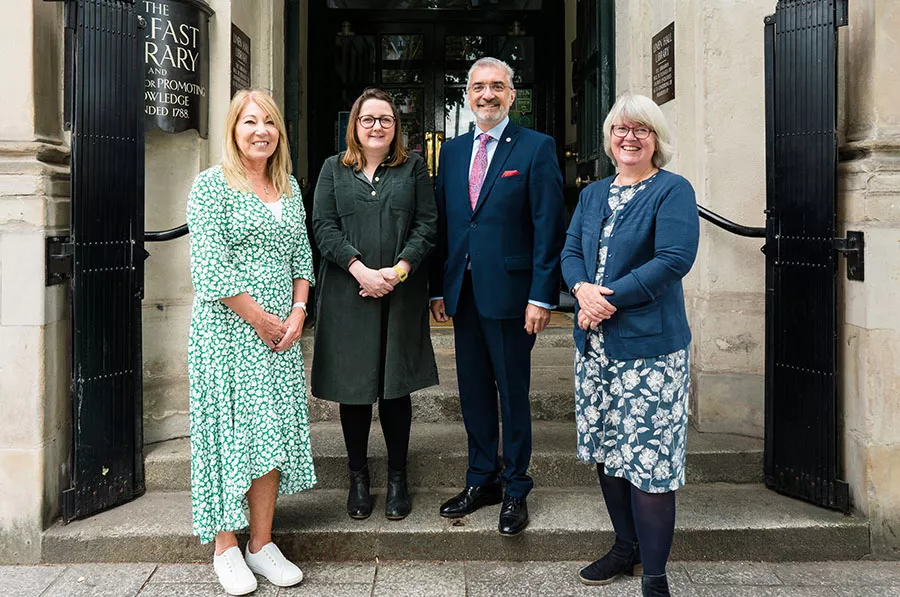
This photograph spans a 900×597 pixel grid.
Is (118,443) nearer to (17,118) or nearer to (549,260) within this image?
(17,118)

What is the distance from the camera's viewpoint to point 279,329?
2.94 meters

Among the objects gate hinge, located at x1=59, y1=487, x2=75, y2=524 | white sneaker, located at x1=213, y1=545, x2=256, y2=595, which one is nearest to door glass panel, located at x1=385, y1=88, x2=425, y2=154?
gate hinge, located at x1=59, y1=487, x2=75, y2=524

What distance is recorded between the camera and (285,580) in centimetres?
297

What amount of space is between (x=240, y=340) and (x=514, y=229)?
1.25 m

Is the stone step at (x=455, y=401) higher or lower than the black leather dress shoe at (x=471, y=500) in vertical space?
higher

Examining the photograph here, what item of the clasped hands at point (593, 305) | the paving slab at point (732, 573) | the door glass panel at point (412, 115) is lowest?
the paving slab at point (732, 573)

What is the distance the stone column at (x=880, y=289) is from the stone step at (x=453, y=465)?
591 millimetres

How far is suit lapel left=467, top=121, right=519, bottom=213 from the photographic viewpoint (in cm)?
318

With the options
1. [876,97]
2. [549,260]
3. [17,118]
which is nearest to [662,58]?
[876,97]

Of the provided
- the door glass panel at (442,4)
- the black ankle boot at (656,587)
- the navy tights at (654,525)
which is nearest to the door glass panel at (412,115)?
the door glass panel at (442,4)

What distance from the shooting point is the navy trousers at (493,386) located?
3242mm

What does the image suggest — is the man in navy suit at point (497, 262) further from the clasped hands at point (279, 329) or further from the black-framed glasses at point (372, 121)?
the clasped hands at point (279, 329)

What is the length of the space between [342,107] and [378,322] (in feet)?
14.4

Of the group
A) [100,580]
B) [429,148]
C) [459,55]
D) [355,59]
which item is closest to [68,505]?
[100,580]
